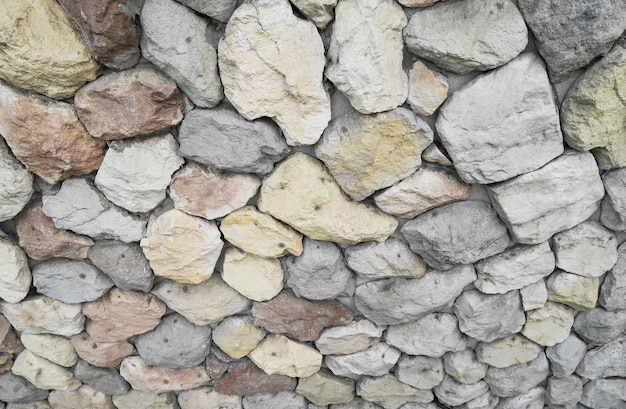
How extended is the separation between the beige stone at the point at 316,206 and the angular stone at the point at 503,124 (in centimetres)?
27

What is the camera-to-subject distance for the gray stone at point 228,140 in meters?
1.20

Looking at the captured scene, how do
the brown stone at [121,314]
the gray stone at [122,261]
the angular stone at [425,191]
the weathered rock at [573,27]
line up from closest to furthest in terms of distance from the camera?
the weathered rock at [573,27], the angular stone at [425,191], the gray stone at [122,261], the brown stone at [121,314]

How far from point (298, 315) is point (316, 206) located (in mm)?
403

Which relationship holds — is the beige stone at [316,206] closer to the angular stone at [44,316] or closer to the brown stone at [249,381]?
the brown stone at [249,381]

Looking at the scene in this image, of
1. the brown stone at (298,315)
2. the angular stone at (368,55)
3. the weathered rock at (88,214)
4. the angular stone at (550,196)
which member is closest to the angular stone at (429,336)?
the brown stone at (298,315)

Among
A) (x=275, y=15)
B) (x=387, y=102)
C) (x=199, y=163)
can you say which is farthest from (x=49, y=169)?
(x=387, y=102)

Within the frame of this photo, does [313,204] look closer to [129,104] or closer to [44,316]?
[129,104]

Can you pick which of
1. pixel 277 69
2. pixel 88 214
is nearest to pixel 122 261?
pixel 88 214

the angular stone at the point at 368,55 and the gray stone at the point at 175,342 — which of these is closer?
the angular stone at the point at 368,55

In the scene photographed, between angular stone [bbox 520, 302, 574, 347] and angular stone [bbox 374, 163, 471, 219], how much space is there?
0.50 metres

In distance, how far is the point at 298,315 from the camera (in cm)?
154

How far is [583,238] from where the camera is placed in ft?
4.56

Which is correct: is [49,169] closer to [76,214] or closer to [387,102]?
[76,214]

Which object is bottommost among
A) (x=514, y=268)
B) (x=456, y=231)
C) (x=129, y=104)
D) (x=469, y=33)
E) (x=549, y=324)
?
(x=549, y=324)
